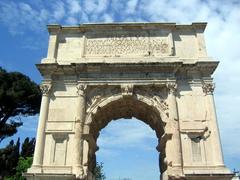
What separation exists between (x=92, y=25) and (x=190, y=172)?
302 inches

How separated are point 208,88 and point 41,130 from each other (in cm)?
698

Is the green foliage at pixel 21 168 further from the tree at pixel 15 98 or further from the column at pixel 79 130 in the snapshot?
the column at pixel 79 130

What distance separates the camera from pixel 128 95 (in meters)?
12.8

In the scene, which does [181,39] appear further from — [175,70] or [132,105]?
[132,105]

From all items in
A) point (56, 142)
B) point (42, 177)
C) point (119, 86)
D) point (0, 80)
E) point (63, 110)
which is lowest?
point (42, 177)

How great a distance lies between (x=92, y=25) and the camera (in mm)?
14156

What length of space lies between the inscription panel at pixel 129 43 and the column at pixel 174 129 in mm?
1858

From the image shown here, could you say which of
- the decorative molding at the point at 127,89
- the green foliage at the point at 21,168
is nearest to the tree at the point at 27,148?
the green foliage at the point at 21,168

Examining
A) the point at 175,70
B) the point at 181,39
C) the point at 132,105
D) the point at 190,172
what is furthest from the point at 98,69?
the point at 190,172

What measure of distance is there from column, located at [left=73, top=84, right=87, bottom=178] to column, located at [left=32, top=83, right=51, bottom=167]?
1275 mm

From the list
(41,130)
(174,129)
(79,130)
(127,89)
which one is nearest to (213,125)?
(174,129)

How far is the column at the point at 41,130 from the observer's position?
38.3ft

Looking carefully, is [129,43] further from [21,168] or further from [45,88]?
[21,168]

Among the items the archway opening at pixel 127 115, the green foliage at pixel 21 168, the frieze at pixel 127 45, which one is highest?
the frieze at pixel 127 45
